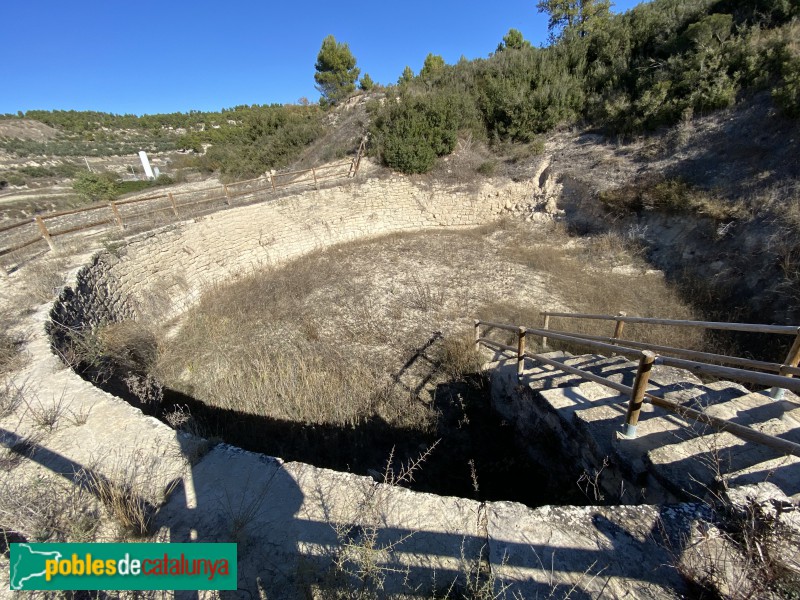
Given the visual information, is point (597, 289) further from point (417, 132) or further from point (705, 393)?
point (417, 132)

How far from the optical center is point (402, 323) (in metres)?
7.41

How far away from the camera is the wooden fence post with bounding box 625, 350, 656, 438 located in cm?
232

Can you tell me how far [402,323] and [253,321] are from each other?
11.3ft

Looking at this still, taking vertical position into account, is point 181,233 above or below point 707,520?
above

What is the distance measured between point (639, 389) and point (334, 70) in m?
27.3

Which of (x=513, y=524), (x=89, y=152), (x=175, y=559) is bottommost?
(x=513, y=524)

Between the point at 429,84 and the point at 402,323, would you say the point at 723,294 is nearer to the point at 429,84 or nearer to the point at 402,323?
the point at 402,323

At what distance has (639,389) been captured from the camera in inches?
97.0

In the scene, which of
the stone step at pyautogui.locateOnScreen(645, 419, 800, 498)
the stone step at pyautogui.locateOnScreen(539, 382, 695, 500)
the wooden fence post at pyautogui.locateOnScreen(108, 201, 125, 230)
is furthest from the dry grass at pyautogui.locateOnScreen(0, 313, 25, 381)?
the stone step at pyautogui.locateOnScreen(645, 419, 800, 498)

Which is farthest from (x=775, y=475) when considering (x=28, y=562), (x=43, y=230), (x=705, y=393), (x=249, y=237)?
(x=43, y=230)

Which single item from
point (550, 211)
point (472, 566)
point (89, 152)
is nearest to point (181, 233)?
point (472, 566)

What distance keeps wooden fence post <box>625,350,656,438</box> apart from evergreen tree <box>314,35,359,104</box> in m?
25.1

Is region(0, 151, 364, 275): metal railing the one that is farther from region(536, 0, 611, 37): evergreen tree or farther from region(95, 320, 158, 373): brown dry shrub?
region(536, 0, 611, 37): evergreen tree

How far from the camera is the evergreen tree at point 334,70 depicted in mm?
22578
